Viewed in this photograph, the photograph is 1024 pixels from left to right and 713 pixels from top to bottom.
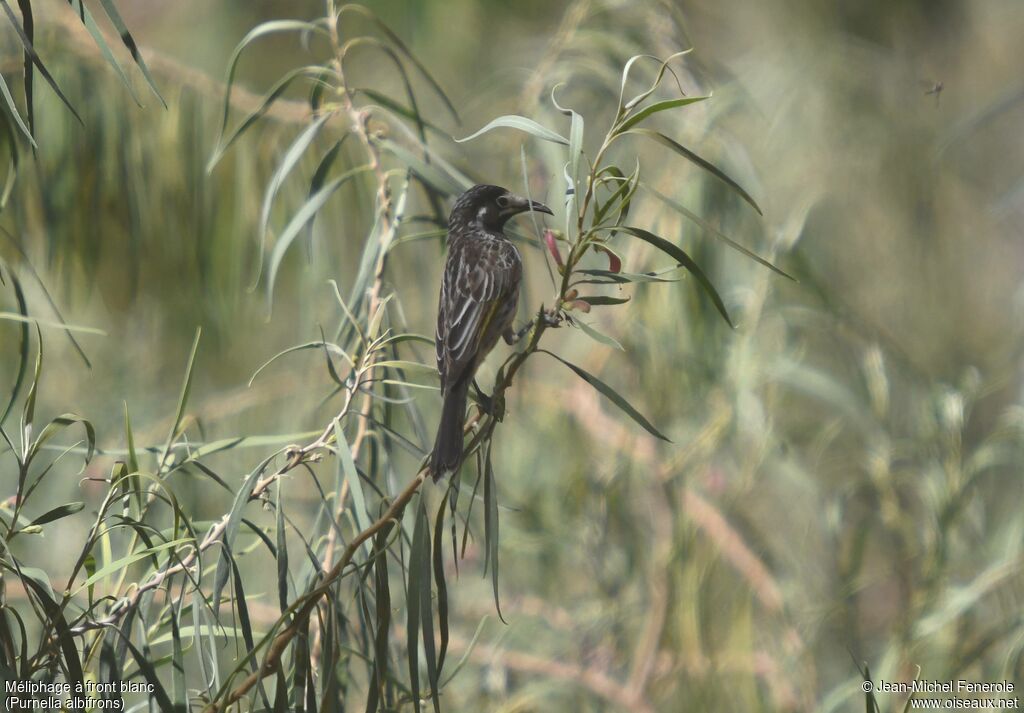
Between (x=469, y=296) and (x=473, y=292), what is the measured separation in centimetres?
1

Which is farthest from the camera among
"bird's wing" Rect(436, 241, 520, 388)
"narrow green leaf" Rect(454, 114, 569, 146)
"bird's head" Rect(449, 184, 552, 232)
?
"bird's head" Rect(449, 184, 552, 232)

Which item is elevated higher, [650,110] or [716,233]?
[650,110]

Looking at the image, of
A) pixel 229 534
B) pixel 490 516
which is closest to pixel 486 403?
pixel 490 516

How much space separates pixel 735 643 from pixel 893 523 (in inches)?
21.8

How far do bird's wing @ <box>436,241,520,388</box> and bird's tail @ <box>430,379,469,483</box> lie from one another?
4 cm

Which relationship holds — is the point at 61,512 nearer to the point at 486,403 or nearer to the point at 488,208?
the point at 486,403

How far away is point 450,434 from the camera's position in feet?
5.59

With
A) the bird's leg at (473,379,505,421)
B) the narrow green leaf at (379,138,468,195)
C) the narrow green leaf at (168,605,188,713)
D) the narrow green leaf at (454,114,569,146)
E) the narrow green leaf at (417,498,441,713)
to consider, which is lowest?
the narrow green leaf at (168,605,188,713)

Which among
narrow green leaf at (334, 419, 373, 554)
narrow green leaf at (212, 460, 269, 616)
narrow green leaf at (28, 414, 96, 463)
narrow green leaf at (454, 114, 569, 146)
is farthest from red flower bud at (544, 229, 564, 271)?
narrow green leaf at (28, 414, 96, 463)

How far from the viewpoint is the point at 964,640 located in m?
3.18

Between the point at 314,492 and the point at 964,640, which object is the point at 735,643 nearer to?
the point at 964,640

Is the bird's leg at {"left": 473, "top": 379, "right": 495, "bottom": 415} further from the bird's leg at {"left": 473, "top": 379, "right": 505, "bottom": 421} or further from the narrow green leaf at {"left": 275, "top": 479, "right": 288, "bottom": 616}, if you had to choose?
the narrow green leaf at {"left": 275, "top": 479, "right": 288, "bottom": 616}

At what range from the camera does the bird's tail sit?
159 centimetres

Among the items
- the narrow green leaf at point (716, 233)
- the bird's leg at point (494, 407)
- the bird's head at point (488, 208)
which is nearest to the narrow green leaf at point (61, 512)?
the bird's leg at point (494, 407)
